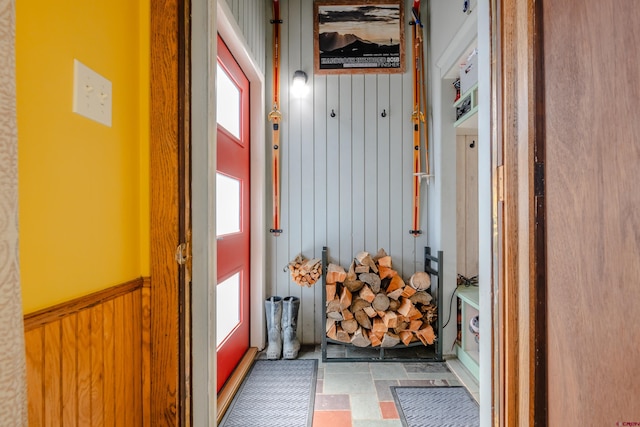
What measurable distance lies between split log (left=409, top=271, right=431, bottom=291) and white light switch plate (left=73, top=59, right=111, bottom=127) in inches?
86.2

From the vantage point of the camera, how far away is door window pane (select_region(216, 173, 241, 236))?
2.02 meters

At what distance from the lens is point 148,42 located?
945 millimetres

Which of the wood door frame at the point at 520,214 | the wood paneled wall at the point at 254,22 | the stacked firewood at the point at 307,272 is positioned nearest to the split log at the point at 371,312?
the stacked firewood at the point at 307,272

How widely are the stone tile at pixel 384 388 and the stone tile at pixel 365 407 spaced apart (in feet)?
0.14

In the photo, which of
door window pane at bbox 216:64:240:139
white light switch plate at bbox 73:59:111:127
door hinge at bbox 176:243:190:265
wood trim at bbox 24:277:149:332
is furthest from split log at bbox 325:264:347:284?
white light switch plate at bbox 73:59:111:127

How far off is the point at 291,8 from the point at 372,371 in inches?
116

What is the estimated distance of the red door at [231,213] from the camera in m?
1.97

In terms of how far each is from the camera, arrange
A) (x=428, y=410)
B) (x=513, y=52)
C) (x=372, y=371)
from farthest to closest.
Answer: (x=372, y=371) → (x=428, y=410) → (x=513, y=52)

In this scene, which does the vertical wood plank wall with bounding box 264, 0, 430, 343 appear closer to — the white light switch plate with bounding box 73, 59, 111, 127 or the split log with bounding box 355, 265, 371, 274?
the split log with bounding box 355, 265, 371, 274

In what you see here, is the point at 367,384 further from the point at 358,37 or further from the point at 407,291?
the point at 358,37

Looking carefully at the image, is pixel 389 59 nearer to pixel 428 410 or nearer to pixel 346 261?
pixel 346 261

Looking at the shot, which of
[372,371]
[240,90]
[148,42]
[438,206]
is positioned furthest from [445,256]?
[148,42]

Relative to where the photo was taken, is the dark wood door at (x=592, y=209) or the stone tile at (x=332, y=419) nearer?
the dark wood door at (x=592, y=209)

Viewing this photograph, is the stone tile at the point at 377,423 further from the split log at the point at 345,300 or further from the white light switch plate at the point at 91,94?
the white light switch plate at the point at 91,94
